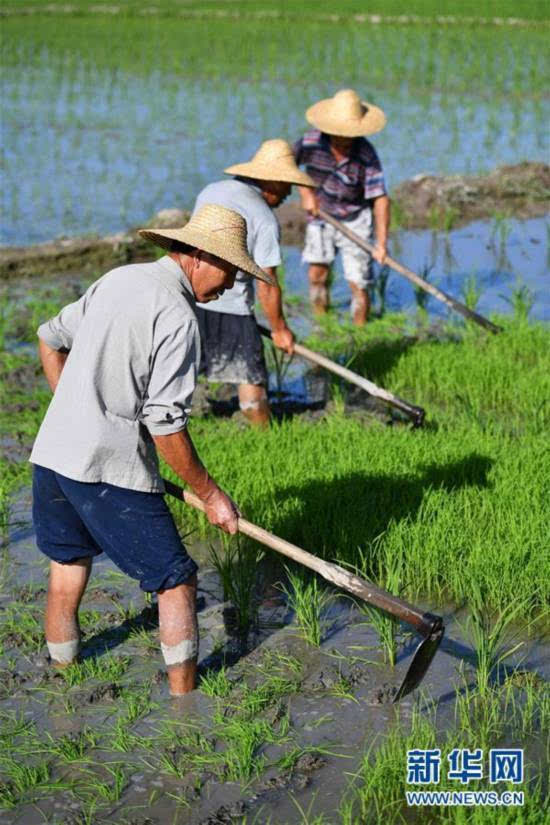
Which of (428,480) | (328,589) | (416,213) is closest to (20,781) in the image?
(328,589)

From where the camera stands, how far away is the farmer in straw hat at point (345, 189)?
688cm

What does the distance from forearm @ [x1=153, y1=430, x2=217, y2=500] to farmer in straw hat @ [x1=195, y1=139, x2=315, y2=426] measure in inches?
68.4

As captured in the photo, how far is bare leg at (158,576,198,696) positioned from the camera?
12.0ft

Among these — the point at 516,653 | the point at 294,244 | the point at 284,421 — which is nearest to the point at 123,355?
the point at 516,653

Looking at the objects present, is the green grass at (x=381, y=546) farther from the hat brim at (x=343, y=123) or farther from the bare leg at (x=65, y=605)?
the hat brim at (x=343, y=123)

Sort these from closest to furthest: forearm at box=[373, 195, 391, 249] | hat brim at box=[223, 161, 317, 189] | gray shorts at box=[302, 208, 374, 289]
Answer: hat brim at box=[223, 161, 317, 189], forearm at box=[373, 195, 391, 249], gray shorts at box=[302, 208, 374, 289]

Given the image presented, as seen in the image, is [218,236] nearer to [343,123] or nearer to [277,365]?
[277,365]

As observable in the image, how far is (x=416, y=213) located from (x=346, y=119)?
3172mm

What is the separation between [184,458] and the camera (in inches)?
137

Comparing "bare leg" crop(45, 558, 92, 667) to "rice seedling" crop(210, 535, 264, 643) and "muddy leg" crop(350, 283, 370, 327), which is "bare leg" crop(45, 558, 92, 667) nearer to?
"rice seedling" crop(210, 535, 264, 643)

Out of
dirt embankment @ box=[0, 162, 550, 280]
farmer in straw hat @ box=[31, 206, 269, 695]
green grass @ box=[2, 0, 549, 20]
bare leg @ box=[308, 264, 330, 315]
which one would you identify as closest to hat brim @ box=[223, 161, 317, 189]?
farmer in straw hat @ box=[31, 206, 269, 695]

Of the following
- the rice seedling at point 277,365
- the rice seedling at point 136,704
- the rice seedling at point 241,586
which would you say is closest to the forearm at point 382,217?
the rice seedling at point 277,365

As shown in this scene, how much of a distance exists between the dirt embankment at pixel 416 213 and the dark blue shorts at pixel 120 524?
4796 mm

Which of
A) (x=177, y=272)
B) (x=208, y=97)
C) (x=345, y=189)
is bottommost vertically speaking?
(x=208, y=97)
